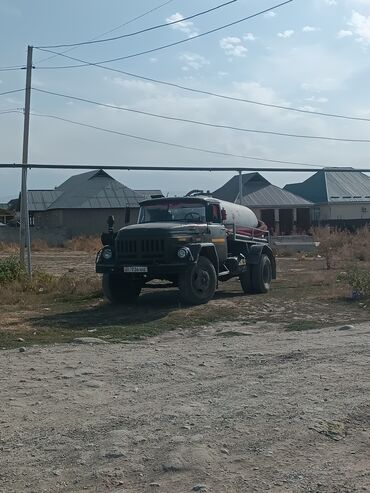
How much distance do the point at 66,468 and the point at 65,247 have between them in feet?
160

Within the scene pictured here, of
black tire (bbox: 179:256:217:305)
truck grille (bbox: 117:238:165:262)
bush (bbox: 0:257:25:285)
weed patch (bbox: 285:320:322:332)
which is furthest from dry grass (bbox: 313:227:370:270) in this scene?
weed patch (bbox: 285:320:322:332)

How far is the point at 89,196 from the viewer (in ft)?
221

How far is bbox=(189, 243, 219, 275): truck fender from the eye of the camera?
15.5 m

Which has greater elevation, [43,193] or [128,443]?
[43,193]

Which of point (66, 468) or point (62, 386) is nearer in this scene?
point (66, 468)

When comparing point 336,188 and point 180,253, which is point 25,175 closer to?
point 180,253

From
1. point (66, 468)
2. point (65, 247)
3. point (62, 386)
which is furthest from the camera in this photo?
point (65, 247)

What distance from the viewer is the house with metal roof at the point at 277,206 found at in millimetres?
63281

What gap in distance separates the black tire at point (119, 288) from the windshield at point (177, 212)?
1.51 metres

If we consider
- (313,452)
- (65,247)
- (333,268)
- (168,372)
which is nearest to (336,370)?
(168,372)

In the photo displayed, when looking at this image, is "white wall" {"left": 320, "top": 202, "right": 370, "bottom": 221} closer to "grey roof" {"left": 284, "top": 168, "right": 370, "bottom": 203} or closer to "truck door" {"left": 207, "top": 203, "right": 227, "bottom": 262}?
"grey roof" {"left": 284, "top": 168, "right": 370, "bottom": 203}

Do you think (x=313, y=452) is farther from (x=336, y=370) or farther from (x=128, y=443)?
(x=336, y=370)

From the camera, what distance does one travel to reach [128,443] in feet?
21.0

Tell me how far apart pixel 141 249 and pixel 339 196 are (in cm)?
5524
